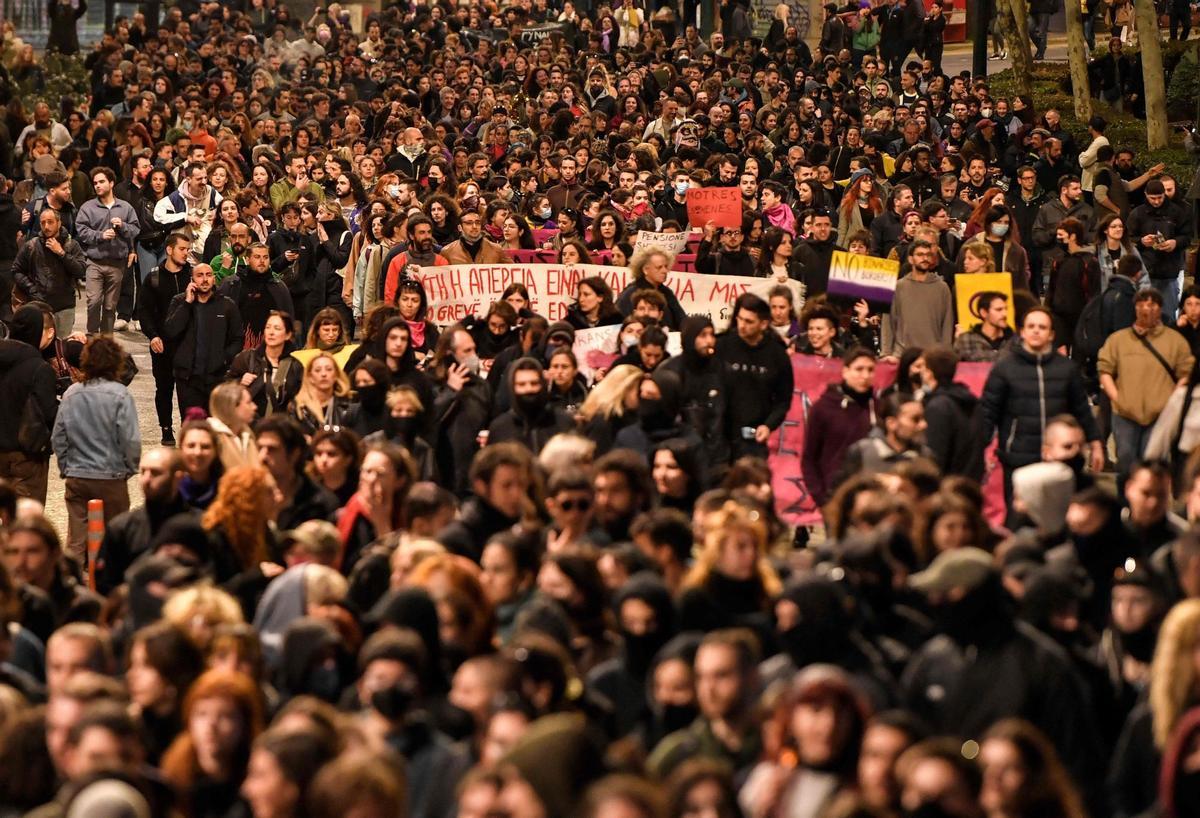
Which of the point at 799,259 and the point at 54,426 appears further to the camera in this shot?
the point at 799,259

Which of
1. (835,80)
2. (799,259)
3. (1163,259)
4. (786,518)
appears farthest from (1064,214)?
(835,80)

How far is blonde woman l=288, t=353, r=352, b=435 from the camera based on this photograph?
13741mm

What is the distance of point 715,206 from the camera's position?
20594 millimetres

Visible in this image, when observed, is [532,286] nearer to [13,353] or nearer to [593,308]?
[593,308]

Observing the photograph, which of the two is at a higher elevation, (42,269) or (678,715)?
(42,269)

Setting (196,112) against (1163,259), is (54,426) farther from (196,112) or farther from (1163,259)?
(196,112)

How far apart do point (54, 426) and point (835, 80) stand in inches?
834

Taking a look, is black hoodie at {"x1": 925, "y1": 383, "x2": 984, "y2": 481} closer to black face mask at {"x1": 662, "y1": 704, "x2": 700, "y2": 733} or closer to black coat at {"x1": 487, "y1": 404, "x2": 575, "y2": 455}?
black coat at {"x1": 487, "y1": 404, "x2": 575, "y2": 455}

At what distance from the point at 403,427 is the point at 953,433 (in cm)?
289

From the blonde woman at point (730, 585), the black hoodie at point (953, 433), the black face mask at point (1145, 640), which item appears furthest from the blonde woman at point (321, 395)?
the black face mask at point (1145, 640)

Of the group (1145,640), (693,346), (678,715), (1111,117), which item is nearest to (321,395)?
(693,346)

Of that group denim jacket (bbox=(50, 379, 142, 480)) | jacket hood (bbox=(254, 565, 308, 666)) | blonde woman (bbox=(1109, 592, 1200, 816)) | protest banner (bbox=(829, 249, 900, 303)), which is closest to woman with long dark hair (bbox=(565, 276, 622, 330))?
protest banner (bbox=(829, 249, 900, 303))

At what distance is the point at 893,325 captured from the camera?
16359 millimetres

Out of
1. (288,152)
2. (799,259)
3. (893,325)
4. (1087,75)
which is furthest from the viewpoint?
(1087,75)
